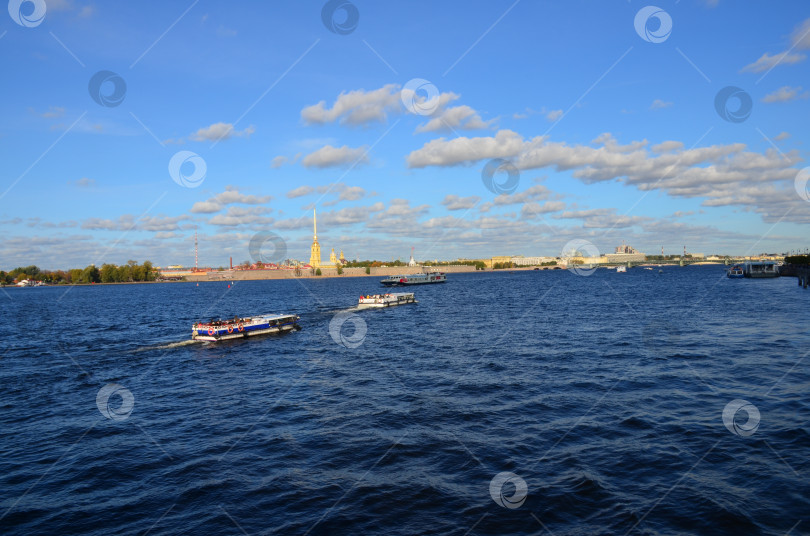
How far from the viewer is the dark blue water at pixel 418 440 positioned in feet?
44.9

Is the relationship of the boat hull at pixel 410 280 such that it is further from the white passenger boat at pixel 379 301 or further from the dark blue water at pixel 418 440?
the dark blue water at pixel 418 440

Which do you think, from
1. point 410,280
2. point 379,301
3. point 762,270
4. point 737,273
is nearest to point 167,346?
point 379,301

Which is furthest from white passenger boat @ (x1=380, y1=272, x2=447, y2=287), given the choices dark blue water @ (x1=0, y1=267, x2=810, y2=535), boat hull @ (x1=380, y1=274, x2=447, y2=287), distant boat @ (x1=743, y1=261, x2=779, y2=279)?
dark blue water @ (x1=0, y1=267, x2=810, y2=535)

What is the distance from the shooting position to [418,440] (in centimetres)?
1916

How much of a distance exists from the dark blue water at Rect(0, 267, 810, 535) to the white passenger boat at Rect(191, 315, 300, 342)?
689 centimetres

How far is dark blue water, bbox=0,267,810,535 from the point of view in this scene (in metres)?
13.7

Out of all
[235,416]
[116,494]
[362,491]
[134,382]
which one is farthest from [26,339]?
[362,491]

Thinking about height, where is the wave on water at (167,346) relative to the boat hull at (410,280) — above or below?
below

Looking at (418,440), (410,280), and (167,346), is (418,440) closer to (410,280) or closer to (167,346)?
(167,346)

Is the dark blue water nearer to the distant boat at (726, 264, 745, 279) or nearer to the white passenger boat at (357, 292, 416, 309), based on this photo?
the white passenger boat at (357, 292, 416, 309)

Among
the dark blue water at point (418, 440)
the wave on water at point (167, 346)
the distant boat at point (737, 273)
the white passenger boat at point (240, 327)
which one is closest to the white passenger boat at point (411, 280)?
the distant boat at point (737, 273)

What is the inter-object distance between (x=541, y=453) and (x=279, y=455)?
9.84m

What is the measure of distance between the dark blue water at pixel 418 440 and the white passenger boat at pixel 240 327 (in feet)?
22.6

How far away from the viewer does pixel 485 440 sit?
61.9ft
